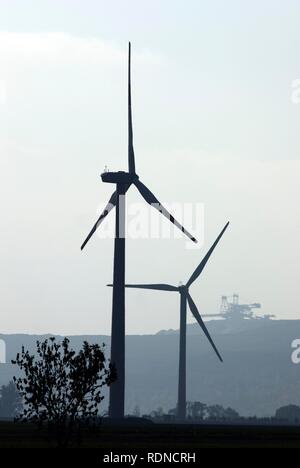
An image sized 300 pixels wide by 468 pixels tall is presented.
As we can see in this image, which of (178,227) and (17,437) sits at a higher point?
(178,227)

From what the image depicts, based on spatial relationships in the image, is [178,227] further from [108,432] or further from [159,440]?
[159,440]

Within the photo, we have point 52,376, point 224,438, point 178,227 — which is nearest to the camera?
point 52,376

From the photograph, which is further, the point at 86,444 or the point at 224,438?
the point at 224,438
